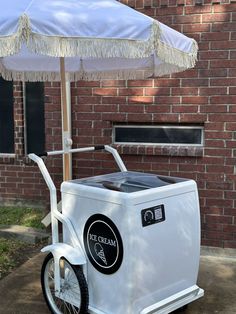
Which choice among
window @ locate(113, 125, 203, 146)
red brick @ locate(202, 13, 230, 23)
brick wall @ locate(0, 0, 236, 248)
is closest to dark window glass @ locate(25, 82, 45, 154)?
brick wall @ locate(0, 0, 236, 248)

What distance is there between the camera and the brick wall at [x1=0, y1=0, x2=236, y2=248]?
4.70m

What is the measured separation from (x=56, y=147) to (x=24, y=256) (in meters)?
1.30

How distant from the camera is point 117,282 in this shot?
10.1 feet

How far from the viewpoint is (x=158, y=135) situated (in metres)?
5.05

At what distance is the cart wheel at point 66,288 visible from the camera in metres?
3.25

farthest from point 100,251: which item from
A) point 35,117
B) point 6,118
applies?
point 6,118

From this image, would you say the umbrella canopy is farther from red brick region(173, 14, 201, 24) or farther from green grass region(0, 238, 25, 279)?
green grass region(0, 238, 25, 279)

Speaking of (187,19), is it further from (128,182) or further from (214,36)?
(128,182)

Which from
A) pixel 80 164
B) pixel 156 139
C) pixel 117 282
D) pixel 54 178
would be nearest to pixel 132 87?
pixel 156 139

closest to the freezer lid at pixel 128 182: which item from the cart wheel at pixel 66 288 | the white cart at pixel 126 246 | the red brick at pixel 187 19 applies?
the white cart at pixel 126 246

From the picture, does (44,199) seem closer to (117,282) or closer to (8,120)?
(8,120)

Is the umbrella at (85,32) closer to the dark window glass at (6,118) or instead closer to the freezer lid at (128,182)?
the freezer lid at (128,182)

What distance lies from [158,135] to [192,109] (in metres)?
0.48

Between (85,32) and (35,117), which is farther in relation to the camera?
(35,117)
